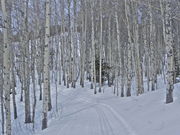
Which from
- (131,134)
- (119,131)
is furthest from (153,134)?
(119,131)

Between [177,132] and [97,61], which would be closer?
[177,132]

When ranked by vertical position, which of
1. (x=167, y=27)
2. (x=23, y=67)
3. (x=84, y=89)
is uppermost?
(x=167, y=27)

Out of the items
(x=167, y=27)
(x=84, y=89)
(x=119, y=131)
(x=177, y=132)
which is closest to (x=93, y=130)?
(x=119, y=131)

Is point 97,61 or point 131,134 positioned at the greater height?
point 97,61

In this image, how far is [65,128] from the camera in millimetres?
11008

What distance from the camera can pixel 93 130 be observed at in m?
10.1

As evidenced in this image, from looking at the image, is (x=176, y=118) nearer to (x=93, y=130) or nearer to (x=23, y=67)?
(x=93, y=130)

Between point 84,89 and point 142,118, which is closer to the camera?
point 142,118

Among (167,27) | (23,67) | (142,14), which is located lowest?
(23,67)

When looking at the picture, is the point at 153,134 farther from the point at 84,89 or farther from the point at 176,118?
the point at 84,89

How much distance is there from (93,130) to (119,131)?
1.19 m

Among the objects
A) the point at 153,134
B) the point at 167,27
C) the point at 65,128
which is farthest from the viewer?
the point at 167,27

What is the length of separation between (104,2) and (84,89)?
32.7ft

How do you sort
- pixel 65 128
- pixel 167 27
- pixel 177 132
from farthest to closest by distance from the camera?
pixel 167 27 → pixel 65 128 → pixel 177 132
